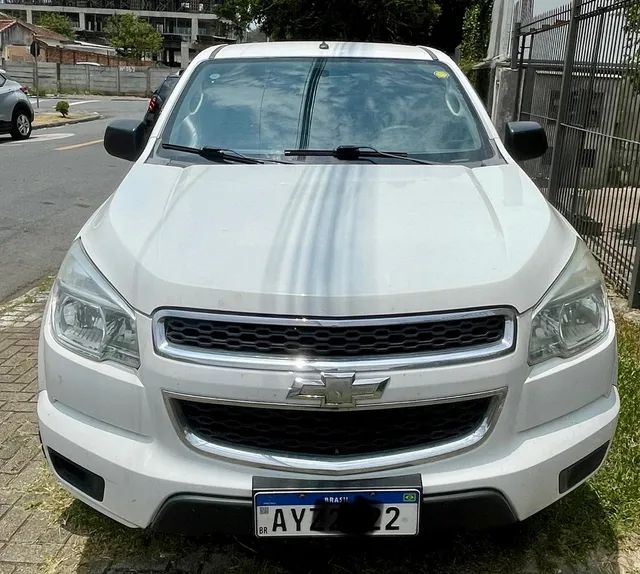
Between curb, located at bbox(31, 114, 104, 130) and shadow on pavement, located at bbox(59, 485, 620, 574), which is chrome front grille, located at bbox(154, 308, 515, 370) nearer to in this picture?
shadow on pavement, located at bbox(59, 485, 620, 574)

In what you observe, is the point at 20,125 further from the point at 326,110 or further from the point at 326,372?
the point at 326,372

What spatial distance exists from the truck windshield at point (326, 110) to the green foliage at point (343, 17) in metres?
18.5

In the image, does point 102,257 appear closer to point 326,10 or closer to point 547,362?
point 547,362

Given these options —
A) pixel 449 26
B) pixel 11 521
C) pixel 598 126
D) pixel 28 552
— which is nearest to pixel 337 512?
pixel 28 552

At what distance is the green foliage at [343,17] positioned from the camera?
21.2 metres

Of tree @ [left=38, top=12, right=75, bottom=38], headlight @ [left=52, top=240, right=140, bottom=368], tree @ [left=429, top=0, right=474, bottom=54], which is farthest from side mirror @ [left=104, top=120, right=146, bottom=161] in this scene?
tree @ [left=38, top=12, right=75, bottom=38]

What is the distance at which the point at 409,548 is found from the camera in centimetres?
261

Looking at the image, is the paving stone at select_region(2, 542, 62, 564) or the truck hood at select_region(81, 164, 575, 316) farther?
the paving stone at select_region(2, 542, 62, 564)

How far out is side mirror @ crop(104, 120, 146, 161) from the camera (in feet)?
11.8

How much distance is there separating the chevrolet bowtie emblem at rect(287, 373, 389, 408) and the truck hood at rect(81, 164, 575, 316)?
0.59ft

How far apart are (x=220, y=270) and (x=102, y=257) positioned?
0.45 m

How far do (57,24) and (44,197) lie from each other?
8557 centimetres

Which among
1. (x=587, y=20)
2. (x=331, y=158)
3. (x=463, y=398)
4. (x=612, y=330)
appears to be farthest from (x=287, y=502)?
(x=587, y=20)

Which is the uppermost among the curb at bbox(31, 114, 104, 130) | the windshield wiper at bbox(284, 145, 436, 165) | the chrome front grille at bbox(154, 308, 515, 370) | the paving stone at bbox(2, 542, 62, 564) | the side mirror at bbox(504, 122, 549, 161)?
the side mirror at bbox(504, 122, 549, 161)
